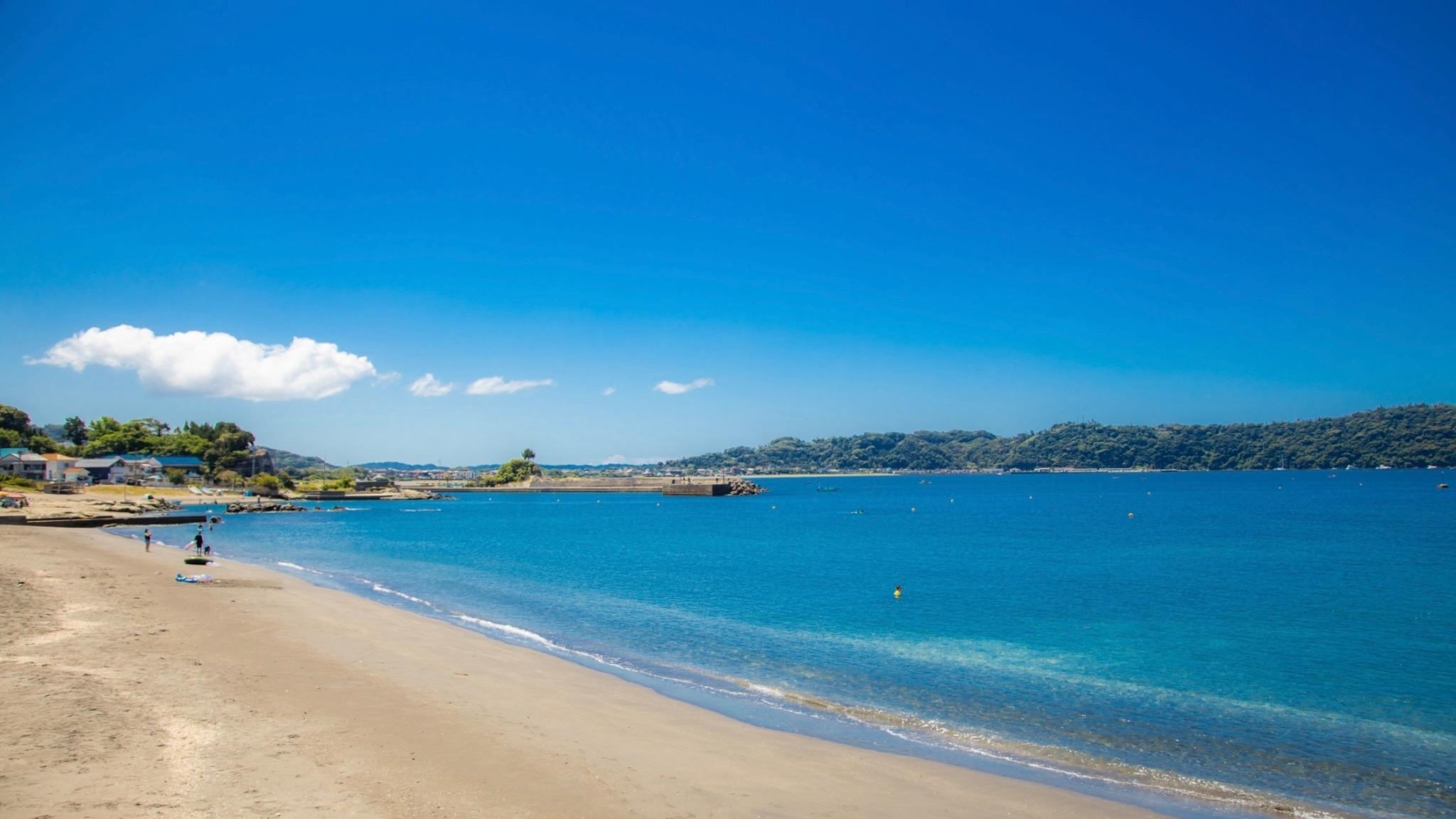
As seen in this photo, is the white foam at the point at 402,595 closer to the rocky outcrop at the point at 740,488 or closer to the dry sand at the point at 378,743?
the dry sand at the point at 378,743

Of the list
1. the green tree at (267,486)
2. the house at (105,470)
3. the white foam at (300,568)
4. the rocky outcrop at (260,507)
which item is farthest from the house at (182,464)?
the white foam at (300,568)

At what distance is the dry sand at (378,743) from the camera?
8.96 m

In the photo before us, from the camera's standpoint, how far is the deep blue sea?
13664 millimetres

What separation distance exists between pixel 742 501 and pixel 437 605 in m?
111

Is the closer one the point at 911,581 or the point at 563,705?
the point at 563,705

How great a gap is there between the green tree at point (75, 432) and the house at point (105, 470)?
3804 cm

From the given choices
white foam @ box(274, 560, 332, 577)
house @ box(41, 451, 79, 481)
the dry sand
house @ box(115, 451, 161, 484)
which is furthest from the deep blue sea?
house @ box(115, 451, 161, 484)

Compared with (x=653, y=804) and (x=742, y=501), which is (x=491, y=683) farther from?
(x=742, y=501)

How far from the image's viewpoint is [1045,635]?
2420 centimetres

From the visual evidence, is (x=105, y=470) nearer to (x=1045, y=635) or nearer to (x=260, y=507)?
(x=260, y=507)

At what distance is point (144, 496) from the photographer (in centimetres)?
9438

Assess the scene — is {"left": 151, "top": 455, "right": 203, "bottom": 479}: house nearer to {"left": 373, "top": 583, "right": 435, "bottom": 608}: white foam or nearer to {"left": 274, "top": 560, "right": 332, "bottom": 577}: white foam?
{"left": 274, "top": 560, "right": 332, "bottom": 577}: white foam

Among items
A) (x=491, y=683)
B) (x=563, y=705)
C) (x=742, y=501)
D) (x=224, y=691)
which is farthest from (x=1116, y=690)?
(x=742, y=501)

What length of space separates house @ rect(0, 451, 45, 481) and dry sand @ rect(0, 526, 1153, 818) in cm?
11419
